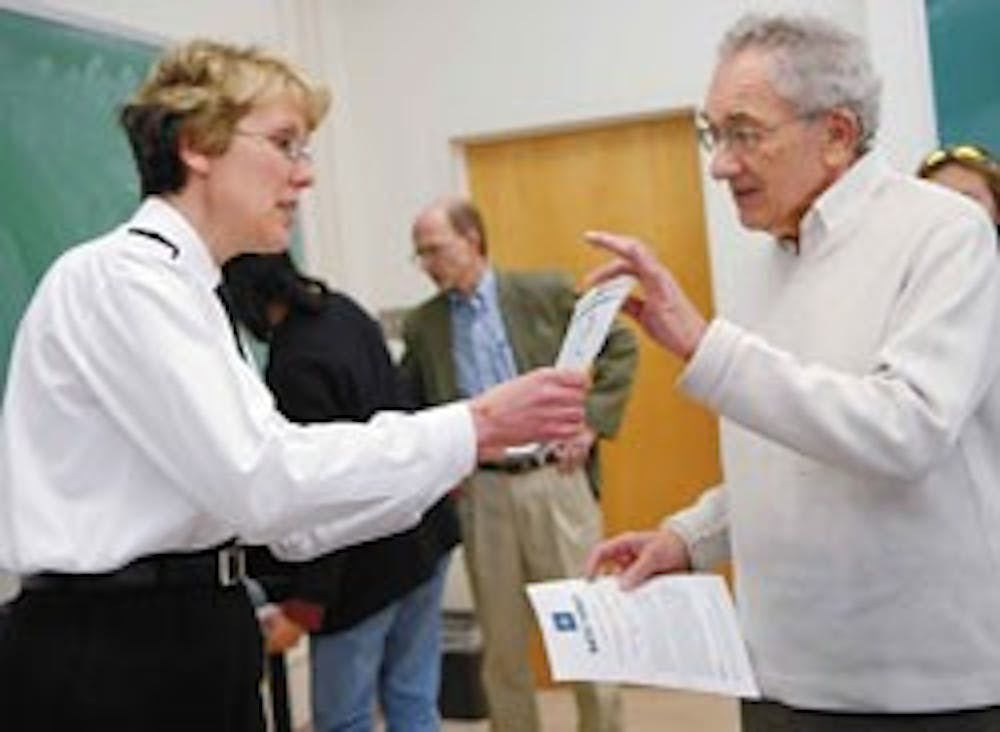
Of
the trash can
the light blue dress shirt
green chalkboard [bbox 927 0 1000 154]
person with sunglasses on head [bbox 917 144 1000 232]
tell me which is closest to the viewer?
person with sunglasses on head [bbox 917 144 1000 232]

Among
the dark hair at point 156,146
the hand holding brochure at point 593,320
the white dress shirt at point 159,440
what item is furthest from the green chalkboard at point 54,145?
the hand holding brochure at point 593,320

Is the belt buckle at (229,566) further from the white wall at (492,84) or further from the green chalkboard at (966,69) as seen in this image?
the green chalkboard at (966,69)

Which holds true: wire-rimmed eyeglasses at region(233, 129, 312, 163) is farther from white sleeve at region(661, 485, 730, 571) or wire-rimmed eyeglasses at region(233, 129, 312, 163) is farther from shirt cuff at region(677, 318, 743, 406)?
white sleeve at region(661, 485, 730, 571)

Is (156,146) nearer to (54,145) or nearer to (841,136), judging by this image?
(841,136)

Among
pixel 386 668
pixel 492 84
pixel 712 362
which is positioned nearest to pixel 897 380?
pixel 712 362

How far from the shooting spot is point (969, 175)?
2.46 metres

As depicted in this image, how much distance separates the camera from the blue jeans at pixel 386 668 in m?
2.46

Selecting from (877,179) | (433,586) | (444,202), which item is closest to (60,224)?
(444,202)

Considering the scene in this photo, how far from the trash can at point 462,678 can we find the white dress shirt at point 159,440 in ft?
8.64

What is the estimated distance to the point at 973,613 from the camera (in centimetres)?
132

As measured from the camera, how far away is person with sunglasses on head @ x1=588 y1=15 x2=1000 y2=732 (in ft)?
4.12

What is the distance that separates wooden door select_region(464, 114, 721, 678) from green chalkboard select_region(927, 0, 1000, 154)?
2.75 feet

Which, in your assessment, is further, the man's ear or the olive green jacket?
the olive green jacket

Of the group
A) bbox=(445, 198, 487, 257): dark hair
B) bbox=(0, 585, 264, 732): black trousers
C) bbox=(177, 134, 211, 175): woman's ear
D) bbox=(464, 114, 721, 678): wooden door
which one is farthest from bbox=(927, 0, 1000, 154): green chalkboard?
bbox=(0, 585, 264, 732): black trousers
